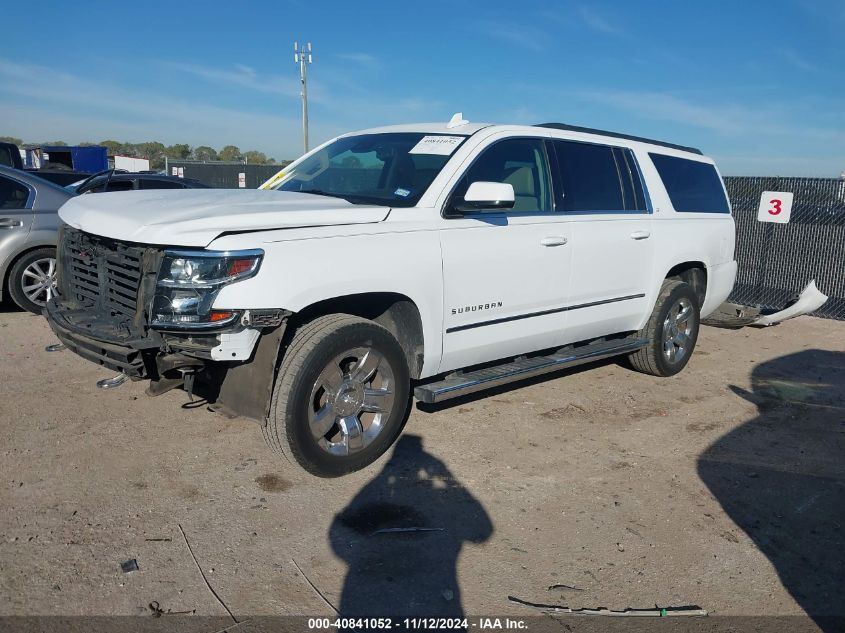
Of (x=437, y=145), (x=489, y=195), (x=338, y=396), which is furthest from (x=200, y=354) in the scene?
(x=437, y=145)

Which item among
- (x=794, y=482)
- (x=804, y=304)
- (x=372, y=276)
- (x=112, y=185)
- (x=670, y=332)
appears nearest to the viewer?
(x=372, y=276)

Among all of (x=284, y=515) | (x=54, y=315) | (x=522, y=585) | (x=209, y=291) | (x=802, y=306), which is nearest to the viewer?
(x=522, y=585)

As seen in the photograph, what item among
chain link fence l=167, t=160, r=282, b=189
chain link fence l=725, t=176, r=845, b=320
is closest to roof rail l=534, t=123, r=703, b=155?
chain link fence l=725, t=176, r=845, b=320

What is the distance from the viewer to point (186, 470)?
4113mm

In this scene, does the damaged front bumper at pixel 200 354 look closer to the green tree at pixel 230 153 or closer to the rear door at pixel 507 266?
the rear door at pixel 507 266

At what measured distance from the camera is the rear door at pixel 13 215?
7.30m

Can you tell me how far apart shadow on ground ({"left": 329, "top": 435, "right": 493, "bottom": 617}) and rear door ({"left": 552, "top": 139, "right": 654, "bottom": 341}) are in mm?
1801

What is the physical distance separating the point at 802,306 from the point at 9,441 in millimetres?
8427

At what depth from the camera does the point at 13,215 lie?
7387 mm

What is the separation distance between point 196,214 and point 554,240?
2.45 meters

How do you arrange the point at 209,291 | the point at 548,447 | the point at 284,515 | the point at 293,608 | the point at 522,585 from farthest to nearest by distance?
the point at 548,447
the point at 284,515
the point at 209,291
the point at 522,585
the point at 293,608

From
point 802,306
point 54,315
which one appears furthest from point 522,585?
point 802,306

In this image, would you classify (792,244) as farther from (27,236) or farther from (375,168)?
(27,236)

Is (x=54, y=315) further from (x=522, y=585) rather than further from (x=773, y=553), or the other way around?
(x=773, y=553)
